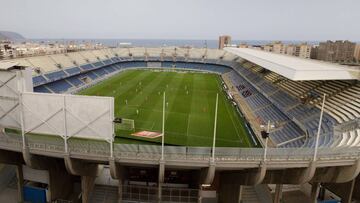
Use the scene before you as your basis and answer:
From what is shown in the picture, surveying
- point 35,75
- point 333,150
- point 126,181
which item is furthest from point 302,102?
point 35,75

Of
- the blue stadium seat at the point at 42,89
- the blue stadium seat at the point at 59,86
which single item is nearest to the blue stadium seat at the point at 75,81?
the blue stadium seat at the point at 59,86

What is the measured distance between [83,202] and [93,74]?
6030 centimetres

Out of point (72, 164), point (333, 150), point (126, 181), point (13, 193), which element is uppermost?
point (333, 150)

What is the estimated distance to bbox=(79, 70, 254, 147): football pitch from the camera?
110ft

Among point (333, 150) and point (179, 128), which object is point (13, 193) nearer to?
point (179, 128)

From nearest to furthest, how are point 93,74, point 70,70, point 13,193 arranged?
point 13,193 < point 70,70 < point 93,74

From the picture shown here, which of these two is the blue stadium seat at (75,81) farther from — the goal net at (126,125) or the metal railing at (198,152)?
the metal railing at (198,152)

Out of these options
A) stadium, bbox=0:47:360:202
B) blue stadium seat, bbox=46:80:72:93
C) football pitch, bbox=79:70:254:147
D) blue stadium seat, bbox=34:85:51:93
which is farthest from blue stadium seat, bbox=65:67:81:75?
stadium, bbox=0:47:360:202

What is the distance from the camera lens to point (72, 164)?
1973cm

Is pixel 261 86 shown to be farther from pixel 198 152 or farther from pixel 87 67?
pixel 87 67

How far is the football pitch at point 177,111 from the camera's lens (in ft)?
110

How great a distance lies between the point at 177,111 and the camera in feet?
148

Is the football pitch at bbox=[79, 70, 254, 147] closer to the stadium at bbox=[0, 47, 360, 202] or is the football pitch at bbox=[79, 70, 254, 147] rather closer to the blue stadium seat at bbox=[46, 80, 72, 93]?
the stadium at bbox=[0, 47, 360, 202]

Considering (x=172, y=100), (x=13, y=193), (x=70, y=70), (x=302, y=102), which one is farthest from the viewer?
(x=70, y=70)
